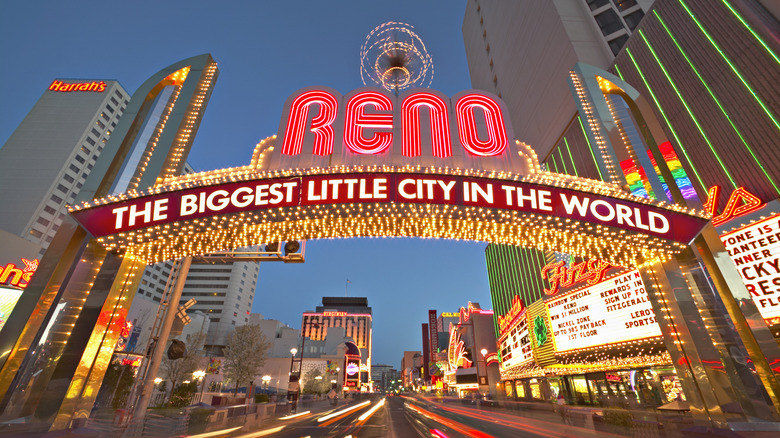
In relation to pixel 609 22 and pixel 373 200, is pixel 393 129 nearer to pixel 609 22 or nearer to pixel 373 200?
pixel 373 200

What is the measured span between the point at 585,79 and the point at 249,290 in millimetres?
115566

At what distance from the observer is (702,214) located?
9.64 meters

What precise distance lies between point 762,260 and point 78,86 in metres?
124

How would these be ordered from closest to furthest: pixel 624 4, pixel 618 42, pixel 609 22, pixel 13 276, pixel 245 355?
pixel 13 276
pixel 618 42
pixel 609 22
pixel 624 4
pixel 245 355

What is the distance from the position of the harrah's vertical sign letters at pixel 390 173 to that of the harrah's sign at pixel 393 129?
0.12 ft

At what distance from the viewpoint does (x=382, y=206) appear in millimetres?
8852

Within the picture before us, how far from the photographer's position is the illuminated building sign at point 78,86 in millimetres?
80500

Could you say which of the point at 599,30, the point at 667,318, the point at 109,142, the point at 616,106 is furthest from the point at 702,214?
the point at 599,30

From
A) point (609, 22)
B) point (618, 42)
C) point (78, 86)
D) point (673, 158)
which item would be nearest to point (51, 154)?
point (78, 86)

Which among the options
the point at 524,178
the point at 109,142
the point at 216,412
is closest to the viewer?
the point at 524,178

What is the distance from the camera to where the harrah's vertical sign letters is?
8.56 m

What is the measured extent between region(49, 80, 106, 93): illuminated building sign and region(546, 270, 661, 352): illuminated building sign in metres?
115

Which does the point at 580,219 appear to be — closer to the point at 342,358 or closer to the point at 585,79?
the point at 585,79

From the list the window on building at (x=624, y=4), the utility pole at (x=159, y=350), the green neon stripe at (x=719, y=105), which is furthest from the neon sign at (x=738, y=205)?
the window on building at (x=624, y=4)
